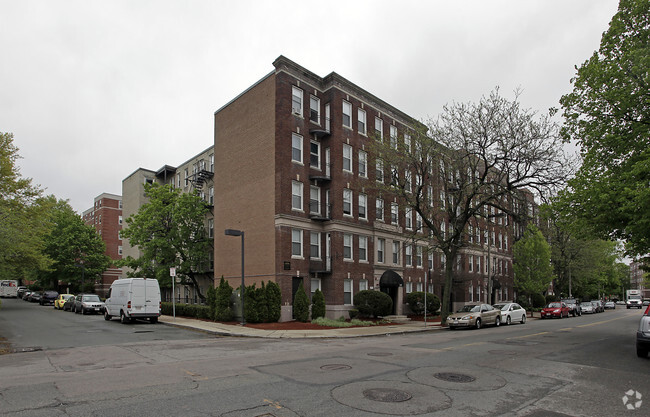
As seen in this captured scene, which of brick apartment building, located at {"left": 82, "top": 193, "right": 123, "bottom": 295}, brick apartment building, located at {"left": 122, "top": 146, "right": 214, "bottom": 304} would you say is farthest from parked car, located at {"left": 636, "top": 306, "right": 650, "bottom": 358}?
brick apartment building, located at {"left": 82, "top": 193, "right": 123, "bottom": 295}

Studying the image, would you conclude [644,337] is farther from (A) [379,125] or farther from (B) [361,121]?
(A) [379,125]

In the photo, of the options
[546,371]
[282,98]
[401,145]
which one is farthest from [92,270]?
[546,371]

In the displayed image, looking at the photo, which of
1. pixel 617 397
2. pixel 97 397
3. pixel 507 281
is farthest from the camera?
pixel 507 281

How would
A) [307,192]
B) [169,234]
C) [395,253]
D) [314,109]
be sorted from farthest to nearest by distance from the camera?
[395,253]
[169,234]
[314,109]
[307,192]

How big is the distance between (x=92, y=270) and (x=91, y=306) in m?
25.3

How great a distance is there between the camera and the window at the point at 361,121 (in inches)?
1284

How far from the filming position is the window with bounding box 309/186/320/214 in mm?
29547

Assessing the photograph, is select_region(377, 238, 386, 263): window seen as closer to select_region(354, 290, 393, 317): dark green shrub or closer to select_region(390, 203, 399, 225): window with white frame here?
select_region(390, 203, 399, 225): window with white frame

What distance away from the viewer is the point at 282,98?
28.3m

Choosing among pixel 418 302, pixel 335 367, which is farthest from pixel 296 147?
pixel 335 367

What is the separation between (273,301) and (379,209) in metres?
12.5

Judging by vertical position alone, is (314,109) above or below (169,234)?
above

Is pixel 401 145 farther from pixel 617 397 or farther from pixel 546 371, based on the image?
pixel 617 397

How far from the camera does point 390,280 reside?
32.4m
